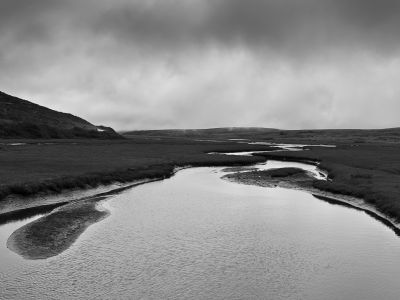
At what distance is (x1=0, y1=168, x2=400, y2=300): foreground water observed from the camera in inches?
822

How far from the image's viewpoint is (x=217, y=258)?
2586 centimetres

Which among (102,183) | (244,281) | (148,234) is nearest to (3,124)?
(102,183)

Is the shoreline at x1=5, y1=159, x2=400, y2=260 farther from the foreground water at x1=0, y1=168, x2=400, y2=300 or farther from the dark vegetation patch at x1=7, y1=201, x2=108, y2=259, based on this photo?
the foreground water at x1=0, y1=168, x2=400, y2=300

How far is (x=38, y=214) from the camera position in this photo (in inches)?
1479

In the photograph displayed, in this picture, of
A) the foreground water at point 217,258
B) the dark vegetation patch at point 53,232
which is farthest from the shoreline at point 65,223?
the foreground water at point 217,258

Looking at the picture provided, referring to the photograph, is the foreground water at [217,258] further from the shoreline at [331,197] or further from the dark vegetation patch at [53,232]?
the shoreline at [331,197]

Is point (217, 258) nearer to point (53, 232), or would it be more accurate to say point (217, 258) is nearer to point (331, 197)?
point (53, 232)

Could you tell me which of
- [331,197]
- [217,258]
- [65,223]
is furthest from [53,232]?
[331,197]

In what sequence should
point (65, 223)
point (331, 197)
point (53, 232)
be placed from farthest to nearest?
point (331, 197)
point (65, 223)
point (53, 232)

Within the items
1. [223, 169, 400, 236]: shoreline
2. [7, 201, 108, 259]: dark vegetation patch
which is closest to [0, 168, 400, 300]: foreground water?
[7, 201, 108, 259]: dark vegetation patch

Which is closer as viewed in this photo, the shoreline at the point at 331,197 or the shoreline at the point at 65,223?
the shoreline at the point at 65,223

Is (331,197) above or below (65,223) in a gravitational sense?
below

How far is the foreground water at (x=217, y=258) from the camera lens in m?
20.9

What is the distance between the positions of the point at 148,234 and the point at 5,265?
10.1 meters
